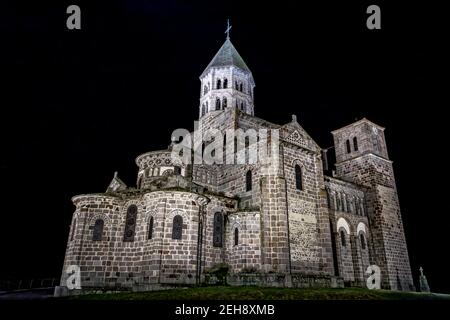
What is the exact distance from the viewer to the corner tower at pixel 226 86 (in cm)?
3916

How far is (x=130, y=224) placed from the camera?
24.5 meters

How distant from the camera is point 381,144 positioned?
43156 mm

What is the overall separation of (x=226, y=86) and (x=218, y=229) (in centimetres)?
2065

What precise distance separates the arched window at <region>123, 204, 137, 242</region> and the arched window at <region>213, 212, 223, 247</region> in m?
5.95

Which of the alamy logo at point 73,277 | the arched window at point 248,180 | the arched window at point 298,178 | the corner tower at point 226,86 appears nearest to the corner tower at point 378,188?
the corner tower at point 226,86

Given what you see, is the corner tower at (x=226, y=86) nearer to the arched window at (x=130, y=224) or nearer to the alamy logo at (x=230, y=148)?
the alamy logo at (x=230, y=148)

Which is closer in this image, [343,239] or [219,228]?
[219,228]

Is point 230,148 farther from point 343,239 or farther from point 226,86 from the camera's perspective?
point 343,239

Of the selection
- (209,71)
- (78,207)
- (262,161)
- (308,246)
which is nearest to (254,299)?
(308,246)

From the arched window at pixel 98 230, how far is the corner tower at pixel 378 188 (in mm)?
27406

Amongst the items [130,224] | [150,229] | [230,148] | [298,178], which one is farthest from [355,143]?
[130,224]

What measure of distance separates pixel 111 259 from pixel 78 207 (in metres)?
4.69

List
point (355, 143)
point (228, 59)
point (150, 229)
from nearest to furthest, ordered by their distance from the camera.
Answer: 1. point (150, 229)
2. point (228, 59)
3. point (355, 143)
